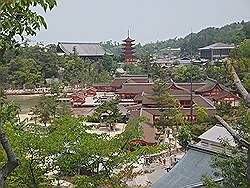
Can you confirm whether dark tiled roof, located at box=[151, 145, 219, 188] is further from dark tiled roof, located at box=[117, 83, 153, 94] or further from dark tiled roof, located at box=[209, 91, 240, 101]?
dark tiled roof, located at box=[117, 83, 153, 94]

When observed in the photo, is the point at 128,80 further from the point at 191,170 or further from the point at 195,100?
the point at 191,170

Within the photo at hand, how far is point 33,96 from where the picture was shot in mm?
38125

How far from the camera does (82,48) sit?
5784cm

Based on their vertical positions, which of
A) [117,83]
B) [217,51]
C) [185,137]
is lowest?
[185,137]

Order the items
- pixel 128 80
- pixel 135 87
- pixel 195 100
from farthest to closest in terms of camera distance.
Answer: pixel 128 80 < pixel 135 87 < pixel 195 100

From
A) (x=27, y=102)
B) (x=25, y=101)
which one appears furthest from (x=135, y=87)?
(x=25, y=101)

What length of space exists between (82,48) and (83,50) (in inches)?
29.9

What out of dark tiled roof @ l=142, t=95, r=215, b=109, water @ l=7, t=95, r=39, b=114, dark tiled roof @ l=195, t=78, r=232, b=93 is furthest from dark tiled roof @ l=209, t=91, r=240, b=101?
water @ l=7, t=95, r=39, b=114

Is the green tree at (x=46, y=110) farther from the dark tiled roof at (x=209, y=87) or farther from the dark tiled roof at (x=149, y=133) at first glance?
the dark tiled roof at (x=209, y=87)

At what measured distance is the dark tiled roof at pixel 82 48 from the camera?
56156 mm

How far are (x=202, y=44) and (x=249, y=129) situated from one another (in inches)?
2966

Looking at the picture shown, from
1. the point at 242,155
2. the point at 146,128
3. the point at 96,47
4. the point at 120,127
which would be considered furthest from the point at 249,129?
the point at 96,47

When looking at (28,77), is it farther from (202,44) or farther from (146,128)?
(202,44)

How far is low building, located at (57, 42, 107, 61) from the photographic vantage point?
184 ft
